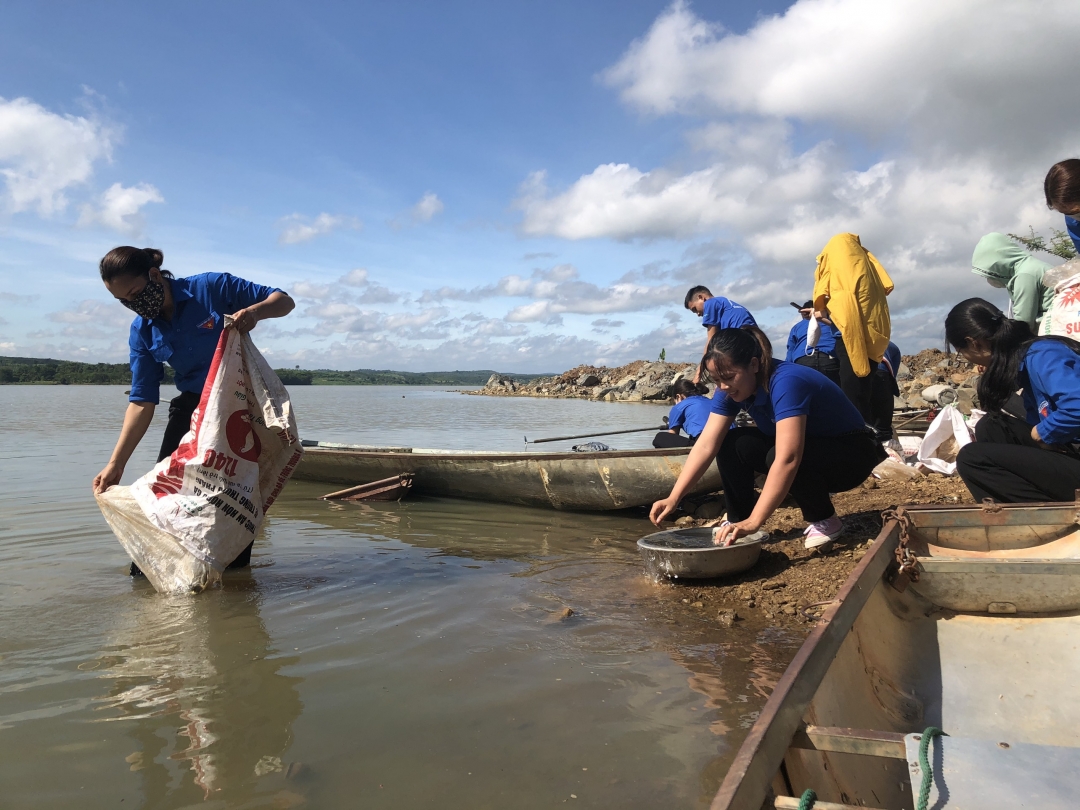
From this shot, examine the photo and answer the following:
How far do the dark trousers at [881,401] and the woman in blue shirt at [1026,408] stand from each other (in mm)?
1548

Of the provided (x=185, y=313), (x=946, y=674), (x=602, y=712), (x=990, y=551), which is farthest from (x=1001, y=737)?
(x=185, y=313)

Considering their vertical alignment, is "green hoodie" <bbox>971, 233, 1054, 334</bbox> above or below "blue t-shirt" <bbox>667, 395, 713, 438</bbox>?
above

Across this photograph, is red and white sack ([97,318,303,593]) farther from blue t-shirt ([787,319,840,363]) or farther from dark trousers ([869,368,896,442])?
dark trousers ([869,368,896,442])

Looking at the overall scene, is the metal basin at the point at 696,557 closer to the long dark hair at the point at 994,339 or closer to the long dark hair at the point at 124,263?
the long dark hair at the point at 994,339

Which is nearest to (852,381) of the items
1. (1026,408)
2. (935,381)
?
(1026,408)

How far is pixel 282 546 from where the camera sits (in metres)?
5.21

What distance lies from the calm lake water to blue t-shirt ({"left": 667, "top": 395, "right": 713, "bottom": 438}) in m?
1.54

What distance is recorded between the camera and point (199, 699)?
254cm

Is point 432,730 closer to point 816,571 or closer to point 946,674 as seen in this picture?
point 946,674

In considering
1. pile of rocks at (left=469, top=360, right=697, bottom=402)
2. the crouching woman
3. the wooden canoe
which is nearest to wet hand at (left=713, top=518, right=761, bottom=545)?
the crouching woman

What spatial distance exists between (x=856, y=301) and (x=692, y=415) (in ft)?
5.14

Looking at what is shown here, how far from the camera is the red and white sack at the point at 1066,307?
335 centimetres

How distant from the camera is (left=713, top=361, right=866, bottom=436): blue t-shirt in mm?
3281

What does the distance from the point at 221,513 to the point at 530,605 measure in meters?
1.70
